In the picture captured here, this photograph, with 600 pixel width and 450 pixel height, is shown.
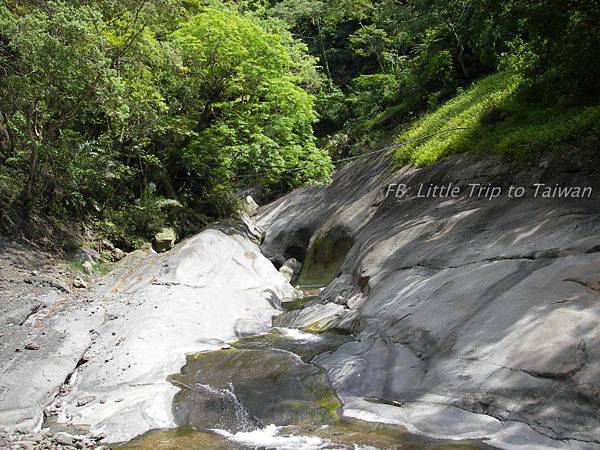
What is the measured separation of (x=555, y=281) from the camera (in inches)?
247

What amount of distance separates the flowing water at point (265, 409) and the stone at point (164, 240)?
755cm

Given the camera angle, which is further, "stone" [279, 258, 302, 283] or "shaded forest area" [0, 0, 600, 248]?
"stone" [279, 258, 302, 283]

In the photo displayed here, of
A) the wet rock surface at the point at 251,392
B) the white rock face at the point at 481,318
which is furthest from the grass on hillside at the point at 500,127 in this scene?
the wet rock surface at the point at 251,392

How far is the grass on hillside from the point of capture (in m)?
9.60

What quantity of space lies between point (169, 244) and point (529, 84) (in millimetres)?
11295

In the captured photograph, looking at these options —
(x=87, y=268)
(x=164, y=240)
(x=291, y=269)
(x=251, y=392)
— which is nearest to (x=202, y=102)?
(x=164, y=240)

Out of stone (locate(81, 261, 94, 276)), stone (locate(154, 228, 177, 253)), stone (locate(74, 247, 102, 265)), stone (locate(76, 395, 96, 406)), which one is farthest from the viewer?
stone (locate(154, 228, 177, 253))

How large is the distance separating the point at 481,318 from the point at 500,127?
7294mm

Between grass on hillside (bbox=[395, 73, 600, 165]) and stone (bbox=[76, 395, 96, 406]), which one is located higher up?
grass on hillside (bbox=[395, 73, 600, 165])

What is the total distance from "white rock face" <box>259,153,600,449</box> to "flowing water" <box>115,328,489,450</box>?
0.29 meters

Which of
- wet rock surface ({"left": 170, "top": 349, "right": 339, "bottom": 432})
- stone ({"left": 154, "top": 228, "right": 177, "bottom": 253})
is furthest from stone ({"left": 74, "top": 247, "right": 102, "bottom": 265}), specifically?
wet rock surface ({"left": 170, "top": 349, "right": 339, "bottom": 432})

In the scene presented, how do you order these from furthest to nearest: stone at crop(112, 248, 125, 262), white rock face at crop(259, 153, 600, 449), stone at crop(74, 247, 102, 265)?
stone at crop(112, 248, 125, 262) → stone at crop(74, 247, 102, 265) → white rock face at crop(259, 153, 600, 449)

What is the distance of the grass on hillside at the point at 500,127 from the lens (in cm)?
960

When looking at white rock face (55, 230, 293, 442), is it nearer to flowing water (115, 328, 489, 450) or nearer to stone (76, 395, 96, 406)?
stone (76, 395, 96, 406)
